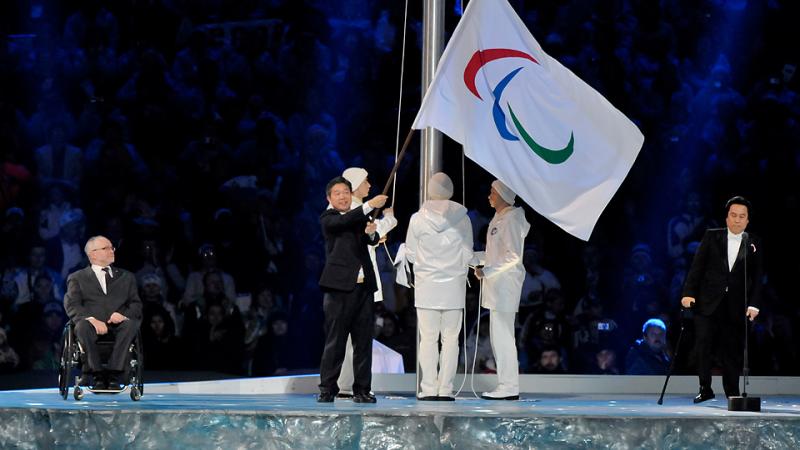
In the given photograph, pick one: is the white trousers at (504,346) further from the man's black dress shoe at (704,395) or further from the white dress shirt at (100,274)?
the white dress shirt at (100,274)

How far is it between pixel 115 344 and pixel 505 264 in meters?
2.60

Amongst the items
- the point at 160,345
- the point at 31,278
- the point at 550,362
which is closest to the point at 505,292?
the point at 550,362

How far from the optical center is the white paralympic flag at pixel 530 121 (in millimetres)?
8336

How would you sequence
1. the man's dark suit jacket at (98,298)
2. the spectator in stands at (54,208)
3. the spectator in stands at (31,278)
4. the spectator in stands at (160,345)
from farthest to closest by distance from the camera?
the spectator in stands at (54,208) < the spectator in stands at (31,278) < the spectator in stands at (160,345) < the man's dark suit jacket at (98,298)

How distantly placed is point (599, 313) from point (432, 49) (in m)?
4.24

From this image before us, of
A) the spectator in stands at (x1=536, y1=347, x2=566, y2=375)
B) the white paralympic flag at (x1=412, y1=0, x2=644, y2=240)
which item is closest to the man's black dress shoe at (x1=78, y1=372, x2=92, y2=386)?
the white paralympic flag at (x1=412, y1=0, x2=644, y2=240)

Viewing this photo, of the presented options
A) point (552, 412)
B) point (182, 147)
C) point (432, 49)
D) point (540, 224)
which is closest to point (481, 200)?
point (540, 224)

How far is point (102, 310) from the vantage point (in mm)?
8109

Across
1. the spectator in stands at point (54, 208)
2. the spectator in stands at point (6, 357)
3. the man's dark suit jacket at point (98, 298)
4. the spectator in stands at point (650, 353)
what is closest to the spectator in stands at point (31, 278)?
the spectator in stands at point (54, 208)

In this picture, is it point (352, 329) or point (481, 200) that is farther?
point (481, 200)

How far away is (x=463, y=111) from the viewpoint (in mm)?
8297

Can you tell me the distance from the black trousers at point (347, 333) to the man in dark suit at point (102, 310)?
1.21 metres

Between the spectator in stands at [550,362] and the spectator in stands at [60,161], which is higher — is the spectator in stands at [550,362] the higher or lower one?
the lower one

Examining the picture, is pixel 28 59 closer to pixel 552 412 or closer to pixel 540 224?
pixel 540 224
